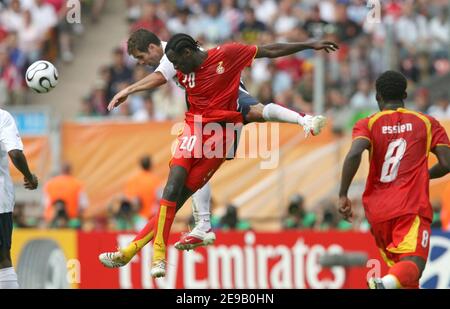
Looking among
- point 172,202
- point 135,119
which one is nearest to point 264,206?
point 135,119

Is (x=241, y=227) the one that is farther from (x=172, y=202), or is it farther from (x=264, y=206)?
(x=172, y=202)

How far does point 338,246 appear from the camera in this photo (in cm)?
1939

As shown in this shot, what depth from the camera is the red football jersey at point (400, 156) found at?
12.6 m

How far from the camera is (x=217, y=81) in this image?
13945 millimetres

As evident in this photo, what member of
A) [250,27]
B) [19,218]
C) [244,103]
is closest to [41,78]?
[244,103]

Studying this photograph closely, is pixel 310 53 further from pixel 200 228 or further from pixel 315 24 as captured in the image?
pixel 200 228

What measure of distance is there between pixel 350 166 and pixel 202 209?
2724mm

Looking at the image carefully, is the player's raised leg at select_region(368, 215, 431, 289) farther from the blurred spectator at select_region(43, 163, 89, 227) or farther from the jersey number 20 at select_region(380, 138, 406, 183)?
the blurred spectator at select_region(43, 163, 89, 227)

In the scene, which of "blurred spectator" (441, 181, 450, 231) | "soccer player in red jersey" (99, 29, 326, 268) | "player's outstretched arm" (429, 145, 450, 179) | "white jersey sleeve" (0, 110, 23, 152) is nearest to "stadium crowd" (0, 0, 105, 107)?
"blurred spectator" (441, 181, 450, 231)

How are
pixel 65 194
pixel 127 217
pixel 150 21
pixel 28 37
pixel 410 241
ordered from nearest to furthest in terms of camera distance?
pixel 410 241, pixel 127 217, pixel 65 194, pixel 150 21, pixel 28 37

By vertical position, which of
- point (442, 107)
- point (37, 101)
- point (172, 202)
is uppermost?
point (37, 101)

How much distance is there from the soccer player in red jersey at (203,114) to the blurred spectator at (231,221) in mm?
7084

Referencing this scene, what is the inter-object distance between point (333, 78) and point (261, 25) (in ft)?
10.5

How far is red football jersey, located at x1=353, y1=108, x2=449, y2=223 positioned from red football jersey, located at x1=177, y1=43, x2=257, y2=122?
6.11ft
